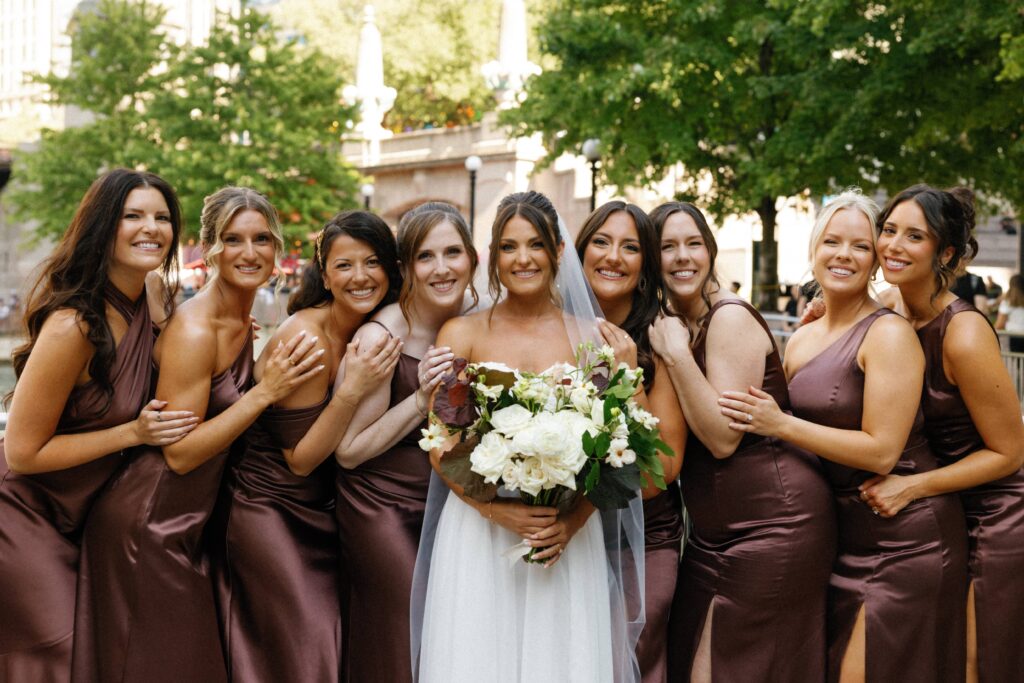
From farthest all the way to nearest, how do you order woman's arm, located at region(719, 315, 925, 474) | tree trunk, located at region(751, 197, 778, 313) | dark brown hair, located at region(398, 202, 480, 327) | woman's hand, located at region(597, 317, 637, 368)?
tree trunk, located at region(751, 197, 778, 313) < dark brown hair, located at region(398, 202, 480, 327) < woman's hand, located at region(597, 317, 637, 368) < woman's arm, located at region(719, 315, 925, 474)

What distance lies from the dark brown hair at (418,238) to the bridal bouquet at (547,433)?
2.88 ft

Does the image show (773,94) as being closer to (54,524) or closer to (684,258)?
(684,258)

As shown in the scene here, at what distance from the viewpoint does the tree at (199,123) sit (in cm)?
3114

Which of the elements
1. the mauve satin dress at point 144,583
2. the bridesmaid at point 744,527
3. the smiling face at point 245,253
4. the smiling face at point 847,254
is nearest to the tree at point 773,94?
the smiling face at point 847,254

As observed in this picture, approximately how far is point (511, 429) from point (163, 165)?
30092mm

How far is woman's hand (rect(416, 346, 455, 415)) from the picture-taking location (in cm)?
421

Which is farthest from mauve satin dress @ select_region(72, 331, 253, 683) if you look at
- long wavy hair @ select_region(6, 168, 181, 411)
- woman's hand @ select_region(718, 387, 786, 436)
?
woman's hand @ select_region(718, 387, 786, 436)

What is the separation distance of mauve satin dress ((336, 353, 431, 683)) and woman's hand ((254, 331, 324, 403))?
43 cm

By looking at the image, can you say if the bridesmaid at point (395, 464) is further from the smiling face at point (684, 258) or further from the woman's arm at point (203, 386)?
the smiling face at point (684, 258)

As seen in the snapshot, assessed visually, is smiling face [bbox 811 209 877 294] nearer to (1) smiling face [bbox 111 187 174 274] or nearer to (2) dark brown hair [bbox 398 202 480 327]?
(2) dark brown hair [bbox 398 202 480 327]

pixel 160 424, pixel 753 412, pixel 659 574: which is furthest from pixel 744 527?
pixel 160 424

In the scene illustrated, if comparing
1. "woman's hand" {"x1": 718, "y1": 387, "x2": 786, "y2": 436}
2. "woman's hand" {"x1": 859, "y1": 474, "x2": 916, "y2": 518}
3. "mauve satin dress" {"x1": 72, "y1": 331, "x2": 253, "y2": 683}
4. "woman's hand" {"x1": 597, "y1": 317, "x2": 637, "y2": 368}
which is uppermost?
"woman's hand" {"x1": 597, "y1": 317, "x2": 637, "y2": 368}

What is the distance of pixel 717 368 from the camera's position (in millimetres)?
4449

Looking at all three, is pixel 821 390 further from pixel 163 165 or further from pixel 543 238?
pixel 163 165
